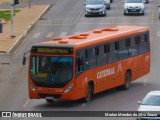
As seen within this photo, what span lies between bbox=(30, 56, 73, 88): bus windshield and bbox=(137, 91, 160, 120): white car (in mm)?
5248

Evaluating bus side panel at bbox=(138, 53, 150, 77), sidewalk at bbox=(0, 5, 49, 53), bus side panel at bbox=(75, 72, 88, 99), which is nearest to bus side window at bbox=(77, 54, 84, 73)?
bus side panel at bbox=(75, 72, 88, 99)

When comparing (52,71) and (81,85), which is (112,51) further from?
(52,71)

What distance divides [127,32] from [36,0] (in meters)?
46.2

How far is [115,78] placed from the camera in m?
34.3

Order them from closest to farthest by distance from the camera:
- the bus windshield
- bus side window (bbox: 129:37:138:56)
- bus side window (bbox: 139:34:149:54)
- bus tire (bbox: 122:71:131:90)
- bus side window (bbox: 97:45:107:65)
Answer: the bus windshield → bus side window (bbox: 97:45:107:65) → bus tire (bbox: 122:71:131:90) → bus side window (bbox: 129:37:138:56) → bus side window (bbox: 139:34:149:54)

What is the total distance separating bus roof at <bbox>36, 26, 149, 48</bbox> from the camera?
3100 cm

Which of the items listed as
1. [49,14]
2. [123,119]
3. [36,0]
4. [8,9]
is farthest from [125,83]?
[36,0]

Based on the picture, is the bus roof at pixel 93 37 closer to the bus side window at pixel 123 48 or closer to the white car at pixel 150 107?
the bus side window at pixel 123 48

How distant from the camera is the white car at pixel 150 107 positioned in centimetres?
2441

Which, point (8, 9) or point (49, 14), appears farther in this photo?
point (8, 9)

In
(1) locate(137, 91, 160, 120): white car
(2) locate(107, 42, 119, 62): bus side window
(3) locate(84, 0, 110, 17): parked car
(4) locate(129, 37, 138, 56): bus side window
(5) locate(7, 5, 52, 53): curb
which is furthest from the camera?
(3) locate(84, 0, 110, 17): parked car

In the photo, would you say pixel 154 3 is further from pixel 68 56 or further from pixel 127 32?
pixel 68 56

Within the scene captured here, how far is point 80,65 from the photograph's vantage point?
1216 inches

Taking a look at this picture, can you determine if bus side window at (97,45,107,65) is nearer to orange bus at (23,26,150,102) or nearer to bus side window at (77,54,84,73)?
orange bus at (23,26,150,102)
